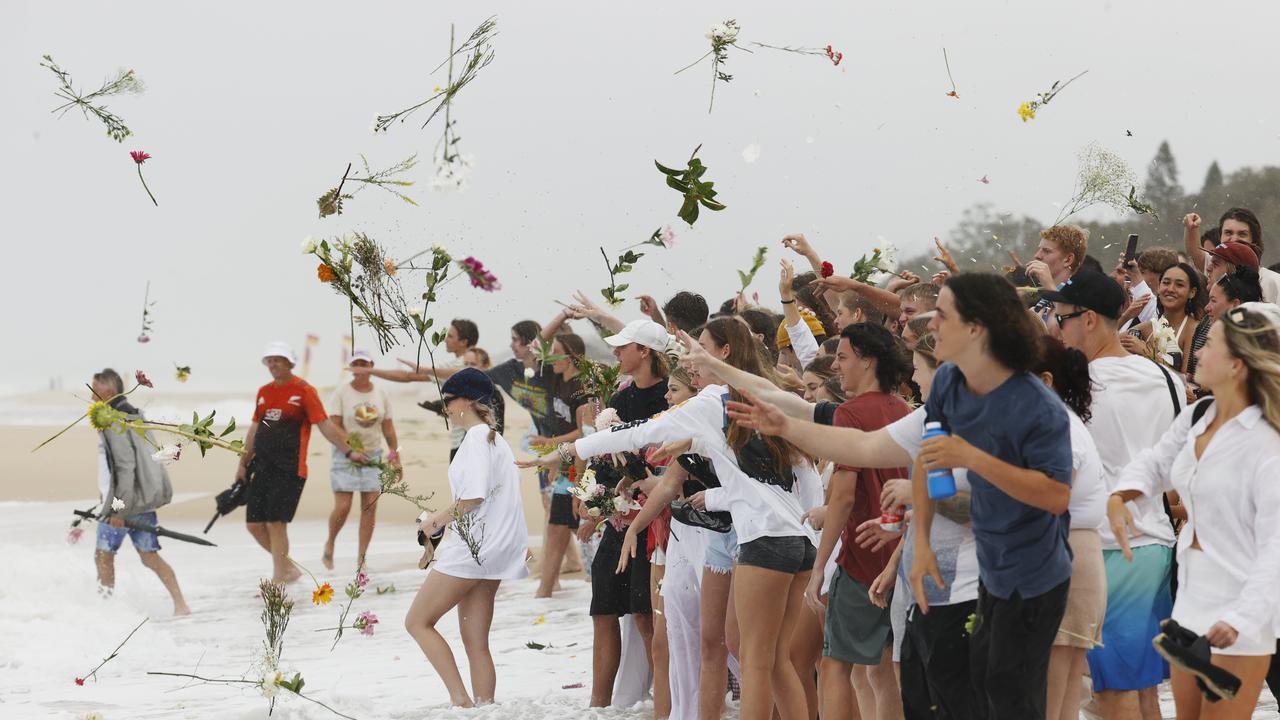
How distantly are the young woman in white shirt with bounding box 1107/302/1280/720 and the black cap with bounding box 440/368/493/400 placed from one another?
13.6 feet

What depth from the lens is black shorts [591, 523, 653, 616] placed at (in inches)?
291

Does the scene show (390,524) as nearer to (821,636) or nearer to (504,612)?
(504,612)

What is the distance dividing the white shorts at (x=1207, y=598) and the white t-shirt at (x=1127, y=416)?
0.64 meters

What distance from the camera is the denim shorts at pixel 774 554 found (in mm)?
5742

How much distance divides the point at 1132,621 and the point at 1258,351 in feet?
4.05

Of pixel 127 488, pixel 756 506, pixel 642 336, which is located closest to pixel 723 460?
pixel 756 506

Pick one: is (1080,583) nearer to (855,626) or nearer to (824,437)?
(824,437)

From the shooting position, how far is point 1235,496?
4176 mm

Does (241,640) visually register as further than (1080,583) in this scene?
Yes

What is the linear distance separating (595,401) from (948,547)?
385 cm

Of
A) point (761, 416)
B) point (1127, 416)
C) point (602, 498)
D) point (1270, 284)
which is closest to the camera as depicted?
point (761, 416)

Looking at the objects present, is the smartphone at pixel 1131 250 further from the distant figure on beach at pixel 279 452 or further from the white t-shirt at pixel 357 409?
the white t-shirt at pixel 357 409

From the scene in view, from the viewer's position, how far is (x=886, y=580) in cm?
509

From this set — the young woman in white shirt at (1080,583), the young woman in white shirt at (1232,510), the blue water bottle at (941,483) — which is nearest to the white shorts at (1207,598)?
the young woman in white shirt at (1232,510)
